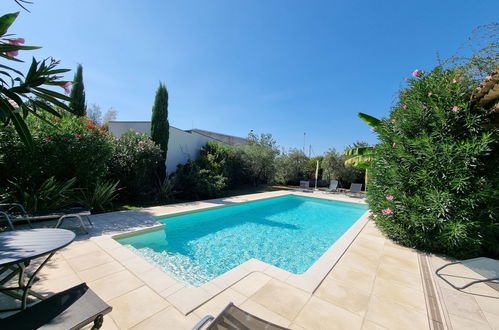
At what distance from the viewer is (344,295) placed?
2912 millimetres

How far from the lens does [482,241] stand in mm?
4336

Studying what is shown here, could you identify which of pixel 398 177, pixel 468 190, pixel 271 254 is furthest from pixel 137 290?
pixel 468 190

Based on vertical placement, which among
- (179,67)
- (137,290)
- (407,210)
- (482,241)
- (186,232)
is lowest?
(186,232)

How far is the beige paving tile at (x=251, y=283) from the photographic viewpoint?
2.91 metres

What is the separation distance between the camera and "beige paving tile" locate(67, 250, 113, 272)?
11.2ft

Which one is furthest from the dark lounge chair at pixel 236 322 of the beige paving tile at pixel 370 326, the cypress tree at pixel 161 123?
the cypress tree at pixel 161 123

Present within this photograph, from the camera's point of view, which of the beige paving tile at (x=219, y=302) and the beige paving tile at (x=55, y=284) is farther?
the beige paving tile at (x=55, y=284)

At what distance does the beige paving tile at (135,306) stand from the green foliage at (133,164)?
24.2 ft

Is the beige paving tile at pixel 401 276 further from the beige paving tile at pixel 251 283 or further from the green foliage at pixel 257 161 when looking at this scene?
the green foliage at pixel 257 161

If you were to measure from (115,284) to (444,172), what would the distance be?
6.85 meters

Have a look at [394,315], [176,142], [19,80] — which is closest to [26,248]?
[19,80]

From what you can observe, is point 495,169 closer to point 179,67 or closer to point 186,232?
point 186,232

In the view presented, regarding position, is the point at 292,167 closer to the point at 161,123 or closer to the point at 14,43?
the point at 161,123

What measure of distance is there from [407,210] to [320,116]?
56.7 feet
